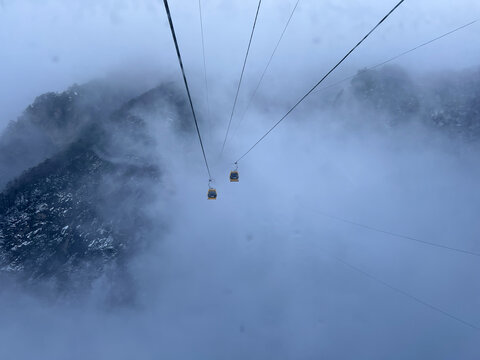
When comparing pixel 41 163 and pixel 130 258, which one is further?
pixel 130 258

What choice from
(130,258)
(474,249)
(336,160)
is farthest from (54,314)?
(474,249)

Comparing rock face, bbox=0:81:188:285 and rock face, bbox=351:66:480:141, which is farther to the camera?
rock face, bbox=0:81:188:285

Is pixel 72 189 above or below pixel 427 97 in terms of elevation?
below

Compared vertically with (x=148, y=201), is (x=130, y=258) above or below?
below

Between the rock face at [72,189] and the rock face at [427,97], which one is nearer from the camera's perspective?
the rock face at [427,97]

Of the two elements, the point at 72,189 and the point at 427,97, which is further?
the point at 427,97

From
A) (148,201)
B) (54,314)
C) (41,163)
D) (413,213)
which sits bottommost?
(54,314)

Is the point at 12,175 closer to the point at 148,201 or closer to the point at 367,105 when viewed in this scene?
the point at 148,201
